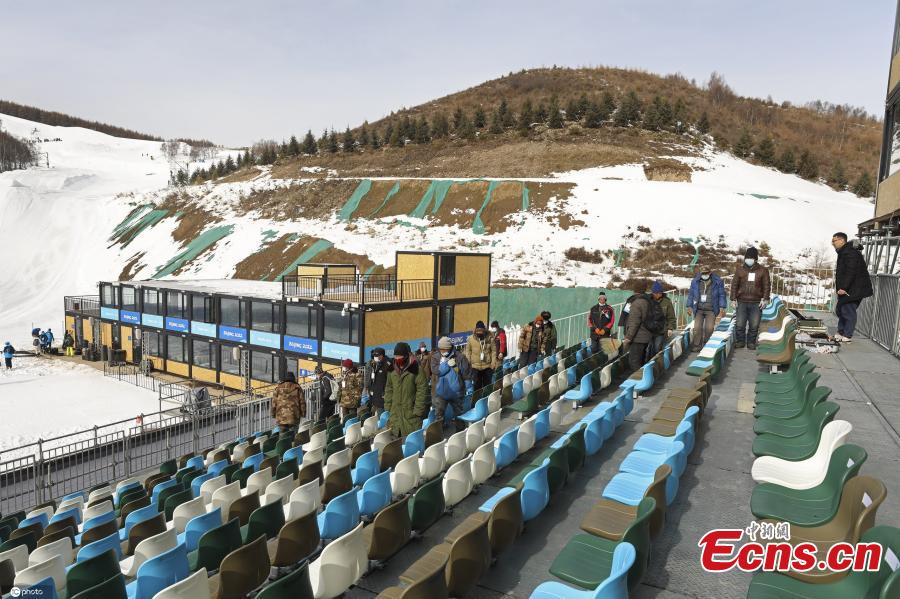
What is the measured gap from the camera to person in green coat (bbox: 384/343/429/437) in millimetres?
7961

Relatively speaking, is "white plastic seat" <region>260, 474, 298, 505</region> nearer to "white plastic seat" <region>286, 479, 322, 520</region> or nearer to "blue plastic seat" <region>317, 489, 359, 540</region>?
"white plastic seat" <region>286, 479, 322, 520</region>

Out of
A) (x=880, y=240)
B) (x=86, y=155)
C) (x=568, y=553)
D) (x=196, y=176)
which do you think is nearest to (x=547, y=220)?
(x=880, y=240)

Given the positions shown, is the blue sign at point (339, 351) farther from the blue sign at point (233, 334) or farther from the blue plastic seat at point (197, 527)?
the blue plastic seat at point (197, 527)

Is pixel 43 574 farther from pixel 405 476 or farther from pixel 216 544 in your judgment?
pixel 405 476

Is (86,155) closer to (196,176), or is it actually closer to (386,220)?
(196,176)

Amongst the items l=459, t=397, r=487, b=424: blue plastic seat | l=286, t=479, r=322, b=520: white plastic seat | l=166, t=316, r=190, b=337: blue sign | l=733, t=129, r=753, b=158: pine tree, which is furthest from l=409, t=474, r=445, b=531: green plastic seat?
l=733, t=129, r=753, b=158: pine tree

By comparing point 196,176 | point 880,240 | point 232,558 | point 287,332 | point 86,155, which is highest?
point 86,155

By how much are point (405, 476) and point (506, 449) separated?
1.33 meters

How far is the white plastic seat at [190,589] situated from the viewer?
358 centimetres

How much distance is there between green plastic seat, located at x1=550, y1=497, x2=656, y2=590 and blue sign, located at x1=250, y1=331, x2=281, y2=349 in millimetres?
20103

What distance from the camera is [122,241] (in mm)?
58312

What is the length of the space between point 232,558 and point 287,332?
754 inches

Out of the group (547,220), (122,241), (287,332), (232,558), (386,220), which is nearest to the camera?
(232,558)

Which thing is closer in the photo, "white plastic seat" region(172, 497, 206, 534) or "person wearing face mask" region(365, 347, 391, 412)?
"white plastic seat" region(172, 497, 206, 534)
